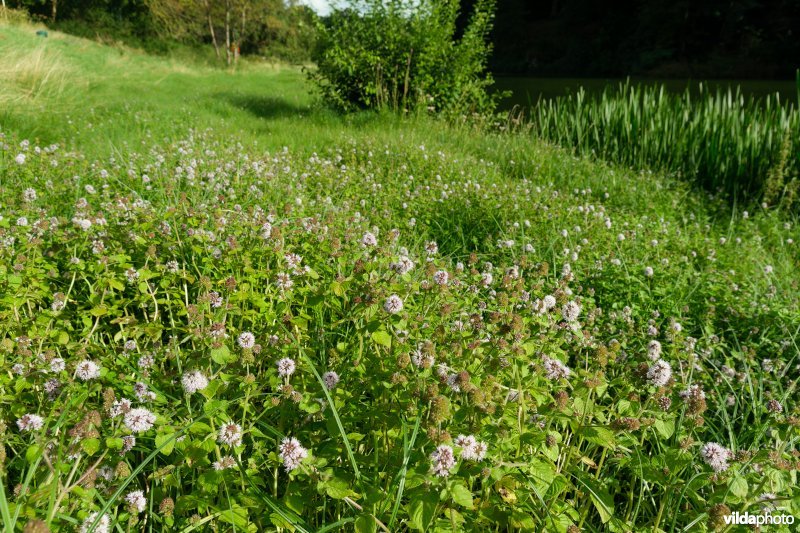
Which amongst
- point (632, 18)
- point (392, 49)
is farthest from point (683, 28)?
point (392, 49)

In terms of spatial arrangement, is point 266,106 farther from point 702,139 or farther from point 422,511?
point 422,511

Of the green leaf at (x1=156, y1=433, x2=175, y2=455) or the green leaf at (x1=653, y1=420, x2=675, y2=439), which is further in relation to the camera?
the green leaf at (x1=653, y1=420, x2=675, y2=439)

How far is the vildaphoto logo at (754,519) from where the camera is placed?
1.38 meters

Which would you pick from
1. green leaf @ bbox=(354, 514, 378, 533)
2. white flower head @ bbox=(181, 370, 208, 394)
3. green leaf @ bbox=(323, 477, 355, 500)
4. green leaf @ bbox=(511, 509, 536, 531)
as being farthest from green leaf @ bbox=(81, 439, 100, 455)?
green leaf @ bbox=(511, 509, 536, 531)

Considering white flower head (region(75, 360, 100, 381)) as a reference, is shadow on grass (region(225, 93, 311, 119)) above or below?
above

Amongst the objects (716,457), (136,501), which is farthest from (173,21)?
(716,457)

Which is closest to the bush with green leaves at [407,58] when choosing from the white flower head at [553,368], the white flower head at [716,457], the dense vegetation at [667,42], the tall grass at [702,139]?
the tall grass at [702,139]

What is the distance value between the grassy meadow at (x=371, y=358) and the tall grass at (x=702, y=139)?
136cm

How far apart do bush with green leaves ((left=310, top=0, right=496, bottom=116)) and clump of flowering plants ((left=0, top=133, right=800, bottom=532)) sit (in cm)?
686

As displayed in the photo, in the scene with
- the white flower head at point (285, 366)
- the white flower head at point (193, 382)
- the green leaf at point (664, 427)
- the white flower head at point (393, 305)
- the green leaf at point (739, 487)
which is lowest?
the green leaf at point (739, 487)

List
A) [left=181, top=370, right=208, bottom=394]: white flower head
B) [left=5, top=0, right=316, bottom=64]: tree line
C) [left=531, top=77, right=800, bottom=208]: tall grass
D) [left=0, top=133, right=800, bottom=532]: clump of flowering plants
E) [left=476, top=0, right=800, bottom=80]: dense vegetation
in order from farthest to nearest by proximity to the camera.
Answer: [left=5, top=0, right=316, bottom=64]: tree line
[left=476, top=0, right=800, bottom=80]: dense vegetation
[left=531, top=77, right=800, bottom=208]: tall grass
[left=181, top=370, right=208, bottom=394]: white flower head
[left=0, top=133, right=800, bottom=532]: clump of flowering plants

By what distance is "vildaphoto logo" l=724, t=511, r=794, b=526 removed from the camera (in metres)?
1.38

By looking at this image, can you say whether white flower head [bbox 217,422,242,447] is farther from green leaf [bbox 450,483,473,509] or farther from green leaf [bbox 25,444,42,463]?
green leaf [bbox 450,483,473,509]

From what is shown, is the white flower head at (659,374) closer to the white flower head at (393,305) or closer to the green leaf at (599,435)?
the green leaf at (599,435)
